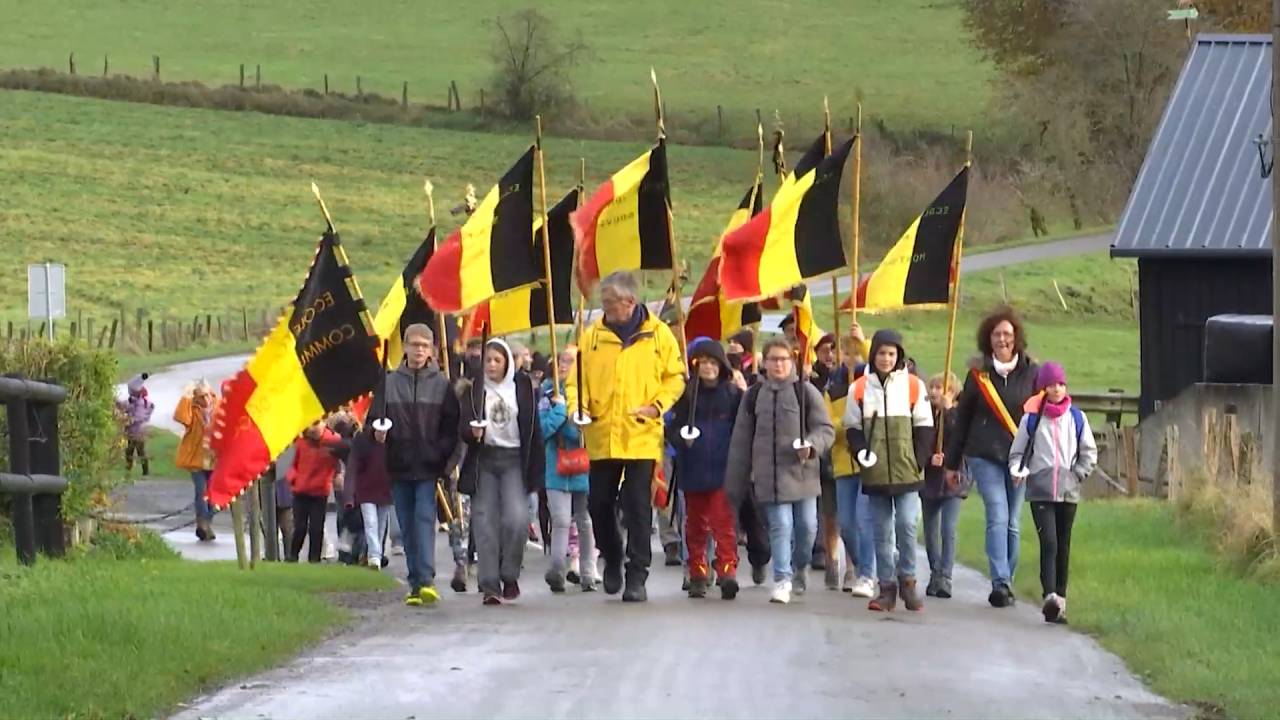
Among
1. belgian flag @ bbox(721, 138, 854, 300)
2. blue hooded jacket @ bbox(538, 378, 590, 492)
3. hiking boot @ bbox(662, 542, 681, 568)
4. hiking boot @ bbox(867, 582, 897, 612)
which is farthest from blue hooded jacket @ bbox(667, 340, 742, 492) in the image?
hiking boot @ bbox(662, 542, 681, 568)

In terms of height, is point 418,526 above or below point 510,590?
above

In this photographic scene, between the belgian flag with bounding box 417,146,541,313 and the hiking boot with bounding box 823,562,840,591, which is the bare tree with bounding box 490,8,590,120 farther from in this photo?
the hiking boot with bounding box 823,562,840,591

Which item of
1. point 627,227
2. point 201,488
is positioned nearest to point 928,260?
point 627,227

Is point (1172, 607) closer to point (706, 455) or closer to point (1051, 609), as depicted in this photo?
point (1051, 609)

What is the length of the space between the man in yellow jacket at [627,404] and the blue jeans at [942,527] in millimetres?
2029

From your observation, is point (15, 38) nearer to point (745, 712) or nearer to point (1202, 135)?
point (1202, 135)

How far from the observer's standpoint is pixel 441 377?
15.3 metres

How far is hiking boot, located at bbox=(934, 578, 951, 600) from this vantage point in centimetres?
1595

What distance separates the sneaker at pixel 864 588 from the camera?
1585cm

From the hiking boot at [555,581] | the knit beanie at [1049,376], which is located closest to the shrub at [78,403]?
the hiking boot at [555,581]

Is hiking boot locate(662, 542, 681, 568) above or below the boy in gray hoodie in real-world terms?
below

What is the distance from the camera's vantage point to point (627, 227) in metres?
16.7

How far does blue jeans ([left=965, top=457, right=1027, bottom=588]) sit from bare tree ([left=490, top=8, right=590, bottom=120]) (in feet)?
214

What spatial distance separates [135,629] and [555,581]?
4.47 m
